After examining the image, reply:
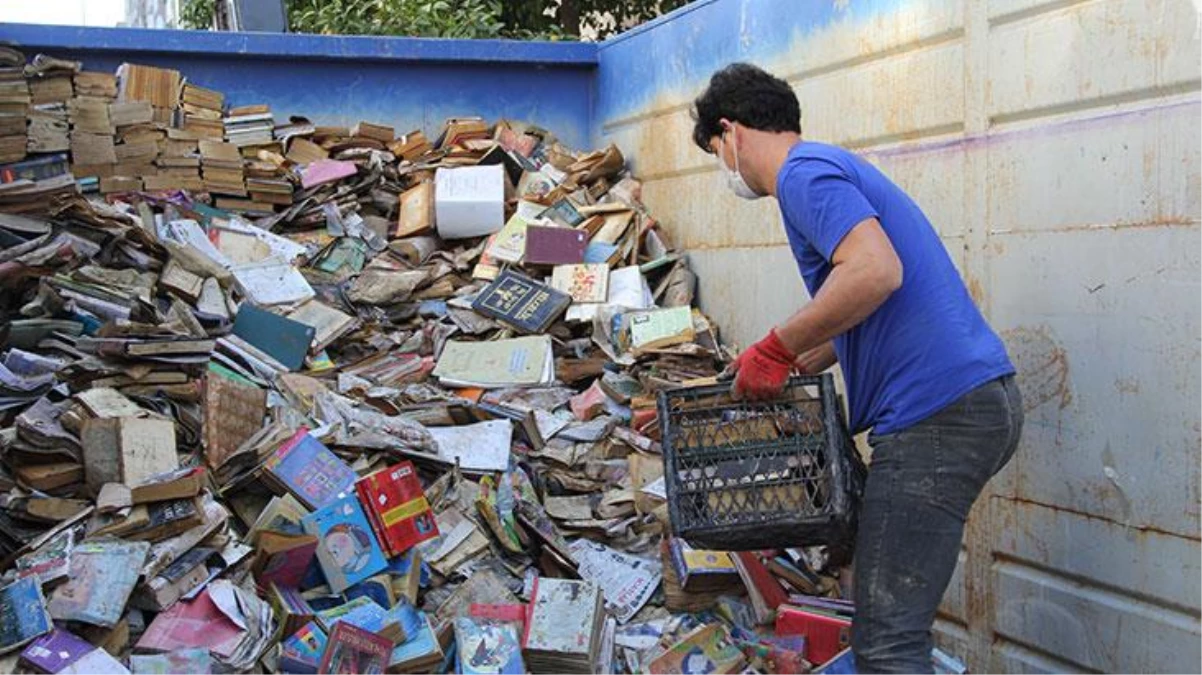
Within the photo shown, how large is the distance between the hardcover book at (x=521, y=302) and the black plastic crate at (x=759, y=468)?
313 centimetres

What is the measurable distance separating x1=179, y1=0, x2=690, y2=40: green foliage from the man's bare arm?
24.1 ft

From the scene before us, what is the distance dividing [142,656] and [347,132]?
4.31m

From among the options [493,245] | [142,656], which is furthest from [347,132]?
[142,656]

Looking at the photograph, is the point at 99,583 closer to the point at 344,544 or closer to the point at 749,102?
the point at 344,544

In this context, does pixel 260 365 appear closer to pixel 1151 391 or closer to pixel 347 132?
pixel 347 132

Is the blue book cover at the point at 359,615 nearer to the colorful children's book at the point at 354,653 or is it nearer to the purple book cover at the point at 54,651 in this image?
the colorful children's book at the point at 354,653

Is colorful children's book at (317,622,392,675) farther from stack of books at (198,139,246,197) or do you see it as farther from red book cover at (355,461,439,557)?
stack of books at (198,139,246,197)

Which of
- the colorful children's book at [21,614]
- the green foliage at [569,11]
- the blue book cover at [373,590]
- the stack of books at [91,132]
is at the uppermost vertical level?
the green foliage at [569,11]

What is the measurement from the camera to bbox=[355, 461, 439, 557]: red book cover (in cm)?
452

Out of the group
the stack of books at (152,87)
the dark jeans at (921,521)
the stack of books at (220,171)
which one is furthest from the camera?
the stack of books at (220,171)

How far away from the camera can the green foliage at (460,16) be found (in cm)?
988

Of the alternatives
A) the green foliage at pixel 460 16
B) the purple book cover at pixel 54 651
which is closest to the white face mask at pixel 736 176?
the purple book cover at pixel 54 651

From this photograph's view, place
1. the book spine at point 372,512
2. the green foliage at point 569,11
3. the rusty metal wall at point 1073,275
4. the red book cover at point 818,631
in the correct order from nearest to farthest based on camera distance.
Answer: the rusty metal wall at point 1073,275 → the red book cover at point 818,631 → the book spine at point 372,512 → the green foliage at point 569,11

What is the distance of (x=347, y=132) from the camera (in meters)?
7.55
